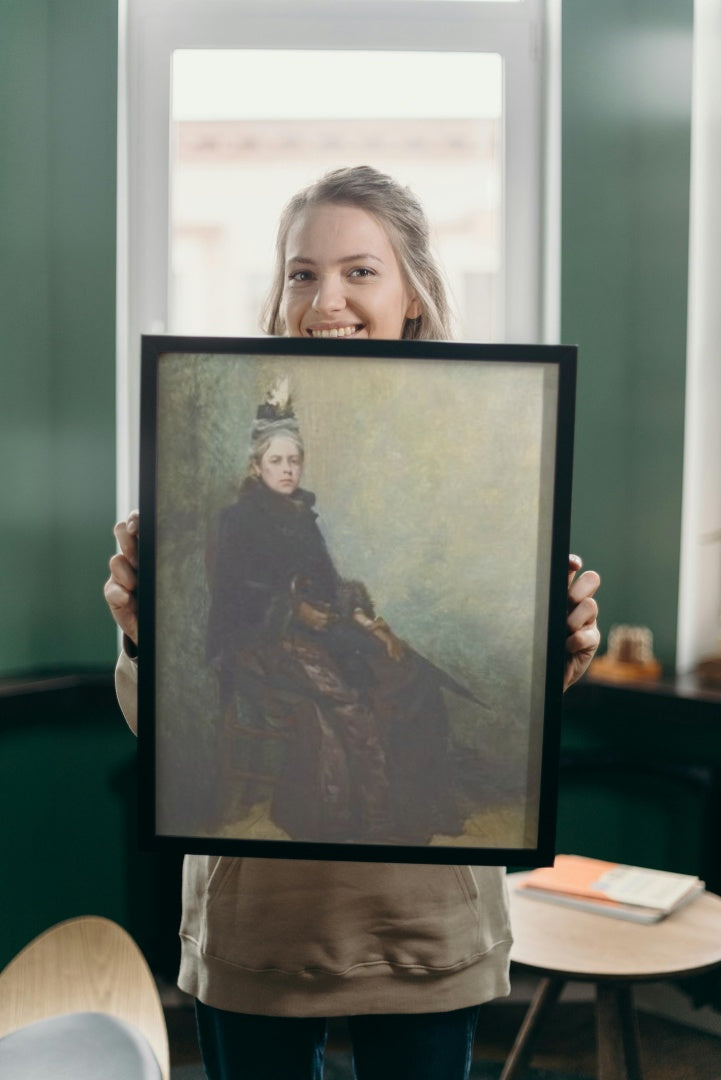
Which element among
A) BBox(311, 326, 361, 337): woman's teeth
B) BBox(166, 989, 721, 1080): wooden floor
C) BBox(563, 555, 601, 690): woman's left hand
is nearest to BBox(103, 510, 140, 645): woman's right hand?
BBox(311, 326, 361, 337): woman's teeth

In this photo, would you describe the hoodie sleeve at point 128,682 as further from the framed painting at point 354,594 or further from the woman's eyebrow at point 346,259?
the woman's eyebrow at point 346,259

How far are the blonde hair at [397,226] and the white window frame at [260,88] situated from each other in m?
1.45

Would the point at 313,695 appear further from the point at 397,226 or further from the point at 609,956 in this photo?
the point at 609,956

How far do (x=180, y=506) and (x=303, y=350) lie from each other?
178 mm

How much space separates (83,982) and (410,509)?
50 cm

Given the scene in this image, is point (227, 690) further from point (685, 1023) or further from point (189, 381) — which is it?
point (685, 1023)

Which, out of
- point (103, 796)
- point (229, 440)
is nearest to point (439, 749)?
point (229, 440)

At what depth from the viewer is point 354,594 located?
959 millimetres

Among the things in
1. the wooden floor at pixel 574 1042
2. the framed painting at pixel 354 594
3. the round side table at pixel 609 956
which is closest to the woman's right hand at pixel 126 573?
the framed painting at pixel 354 594

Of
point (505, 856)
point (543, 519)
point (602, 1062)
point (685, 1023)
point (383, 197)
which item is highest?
point (383, 197)

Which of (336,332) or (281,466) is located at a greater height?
(336,332)

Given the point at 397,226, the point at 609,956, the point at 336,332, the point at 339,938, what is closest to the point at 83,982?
the point at 339,938

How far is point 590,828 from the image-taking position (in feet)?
8.70

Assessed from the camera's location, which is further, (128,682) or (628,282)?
(628,282)
